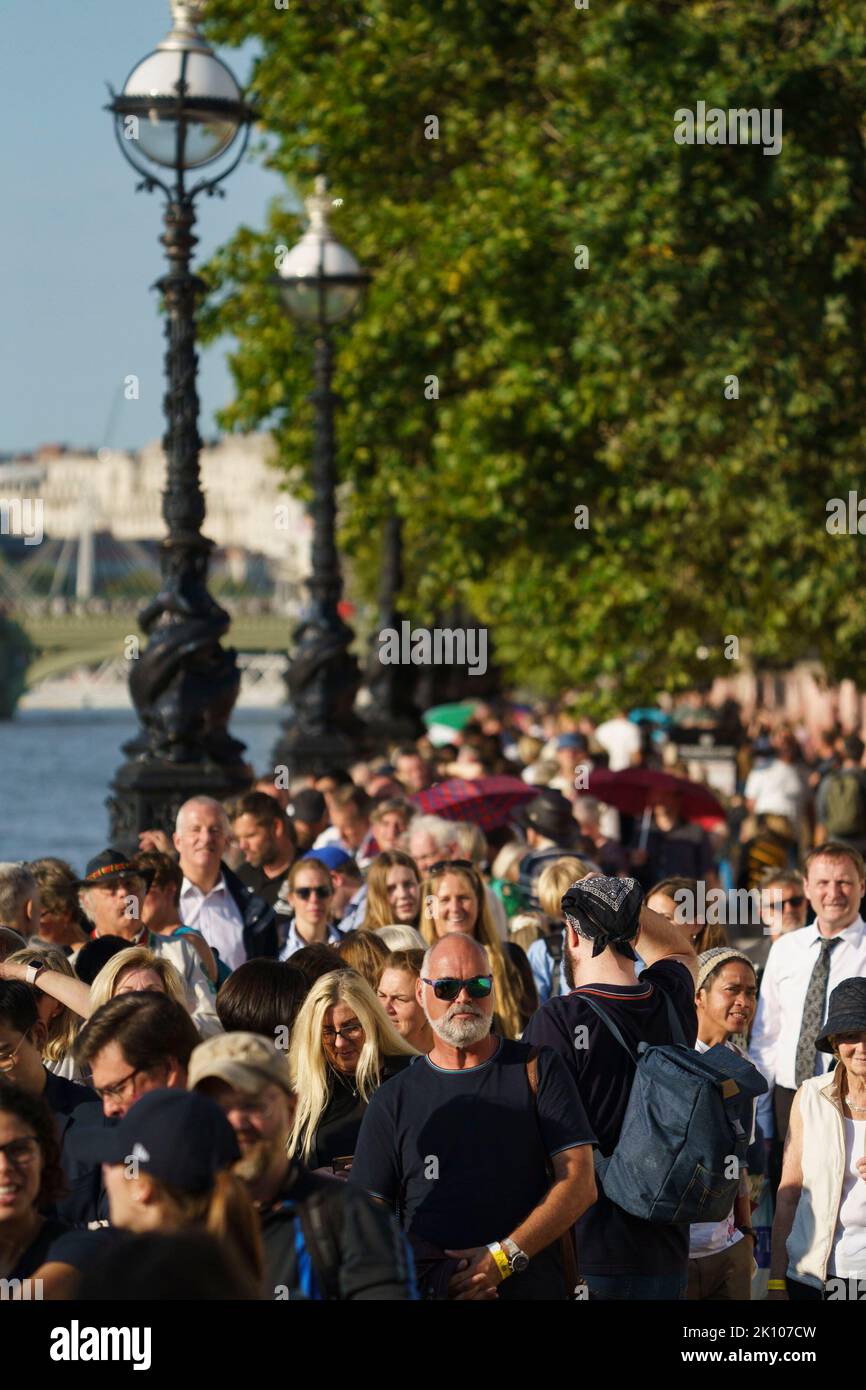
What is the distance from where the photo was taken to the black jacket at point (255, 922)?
8906mm

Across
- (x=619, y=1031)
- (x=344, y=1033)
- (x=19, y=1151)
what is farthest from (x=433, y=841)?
(x=19, y=1151)

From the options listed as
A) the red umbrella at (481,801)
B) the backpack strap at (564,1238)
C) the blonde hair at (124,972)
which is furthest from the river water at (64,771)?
the backpack strap at (564,1238)

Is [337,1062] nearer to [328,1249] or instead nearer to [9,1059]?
[9,1059]

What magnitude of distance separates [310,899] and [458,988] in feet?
10.7

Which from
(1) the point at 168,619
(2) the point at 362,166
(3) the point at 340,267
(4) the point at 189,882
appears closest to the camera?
(4) the point at 189,882

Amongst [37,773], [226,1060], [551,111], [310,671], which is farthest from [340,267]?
[37,773]

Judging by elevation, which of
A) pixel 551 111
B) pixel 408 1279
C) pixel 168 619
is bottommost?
pixel 408 1279

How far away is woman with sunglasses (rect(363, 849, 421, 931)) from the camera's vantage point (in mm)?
9352

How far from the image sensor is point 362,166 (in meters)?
26.7

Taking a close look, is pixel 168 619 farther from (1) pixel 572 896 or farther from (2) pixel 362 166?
(2) pixel 362 166

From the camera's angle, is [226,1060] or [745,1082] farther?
[745,1082]

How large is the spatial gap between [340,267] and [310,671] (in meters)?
3.12

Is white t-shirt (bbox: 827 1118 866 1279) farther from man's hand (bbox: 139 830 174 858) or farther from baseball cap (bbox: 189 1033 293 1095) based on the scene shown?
man's hand (bbox: 139 830 174 858)

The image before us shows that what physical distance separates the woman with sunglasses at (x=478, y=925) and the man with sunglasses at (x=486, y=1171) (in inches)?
103
